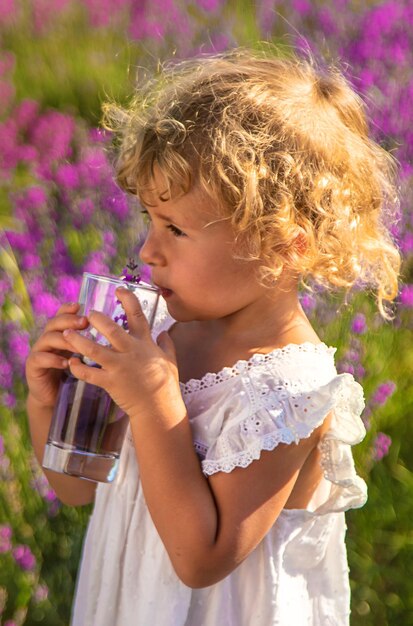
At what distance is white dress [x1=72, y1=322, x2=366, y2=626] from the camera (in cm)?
177

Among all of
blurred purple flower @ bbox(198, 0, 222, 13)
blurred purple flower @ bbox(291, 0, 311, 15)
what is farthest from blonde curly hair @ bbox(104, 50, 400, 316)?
blurred purple flower @ bbox(291, 0, 311, 15)

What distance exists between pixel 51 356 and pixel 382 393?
138 cm

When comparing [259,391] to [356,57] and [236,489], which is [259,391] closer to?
[236,489]

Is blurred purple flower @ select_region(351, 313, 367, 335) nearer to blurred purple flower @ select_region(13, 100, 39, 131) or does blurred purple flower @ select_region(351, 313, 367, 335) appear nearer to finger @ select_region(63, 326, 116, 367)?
blurred purple flower @ select_region(13, 100, 39, 131)

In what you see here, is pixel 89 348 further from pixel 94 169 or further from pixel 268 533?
pixel 94 169

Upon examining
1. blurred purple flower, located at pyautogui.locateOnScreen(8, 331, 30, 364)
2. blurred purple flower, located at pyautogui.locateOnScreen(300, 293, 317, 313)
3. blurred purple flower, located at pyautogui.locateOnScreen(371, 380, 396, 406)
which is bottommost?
blurred purple flower, located at pyautogui.locateOnScreen(371, 380, 396, 406)

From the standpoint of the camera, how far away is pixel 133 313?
1702 millimetres

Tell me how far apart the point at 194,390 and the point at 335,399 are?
25cm

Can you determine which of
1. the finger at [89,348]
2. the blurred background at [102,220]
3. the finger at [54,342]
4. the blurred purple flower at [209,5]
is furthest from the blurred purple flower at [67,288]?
the blurred purple flower at [209,5]

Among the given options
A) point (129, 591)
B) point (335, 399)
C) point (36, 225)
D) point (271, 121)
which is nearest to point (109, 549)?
point (129, 591)

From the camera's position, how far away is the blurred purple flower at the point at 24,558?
2.60m

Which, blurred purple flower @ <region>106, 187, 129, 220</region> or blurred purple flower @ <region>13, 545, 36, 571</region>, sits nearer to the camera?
blurred purple flower @ <region>13, 545, 36, 571</region>

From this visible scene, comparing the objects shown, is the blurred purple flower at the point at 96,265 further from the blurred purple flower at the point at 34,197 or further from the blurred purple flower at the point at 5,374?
the blurred purple flower at the point at 5,374

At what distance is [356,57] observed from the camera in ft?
11.8
